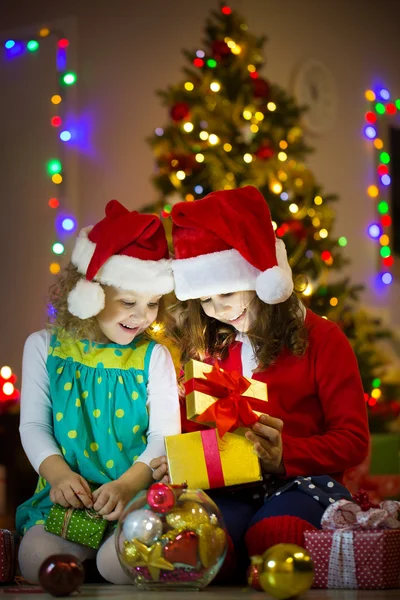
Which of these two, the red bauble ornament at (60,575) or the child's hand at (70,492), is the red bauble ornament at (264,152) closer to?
the child's hand at (70,492)

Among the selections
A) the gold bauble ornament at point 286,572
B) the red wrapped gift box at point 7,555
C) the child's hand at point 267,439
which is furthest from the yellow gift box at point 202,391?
the red wrapped gift box at point 7,555

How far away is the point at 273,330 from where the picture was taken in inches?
83.4

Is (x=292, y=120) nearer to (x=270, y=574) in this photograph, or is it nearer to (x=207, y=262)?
(x=207, y=262)

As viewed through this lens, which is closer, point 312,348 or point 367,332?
point 312,348

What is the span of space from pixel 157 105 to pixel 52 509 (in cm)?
316

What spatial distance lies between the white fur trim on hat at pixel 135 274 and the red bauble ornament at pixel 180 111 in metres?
1.97

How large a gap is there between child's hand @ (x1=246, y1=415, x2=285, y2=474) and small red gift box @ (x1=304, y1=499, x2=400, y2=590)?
0.21m

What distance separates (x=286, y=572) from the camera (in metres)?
1.44

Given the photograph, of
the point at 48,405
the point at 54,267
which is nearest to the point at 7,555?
the point at 48,405

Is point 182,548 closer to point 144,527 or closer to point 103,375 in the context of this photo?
point 144,527

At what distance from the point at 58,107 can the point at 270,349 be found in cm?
215

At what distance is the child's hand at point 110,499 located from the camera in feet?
6.14

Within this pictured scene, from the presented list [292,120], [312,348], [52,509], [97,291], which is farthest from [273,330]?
[292,120]

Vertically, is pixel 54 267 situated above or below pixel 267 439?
above
